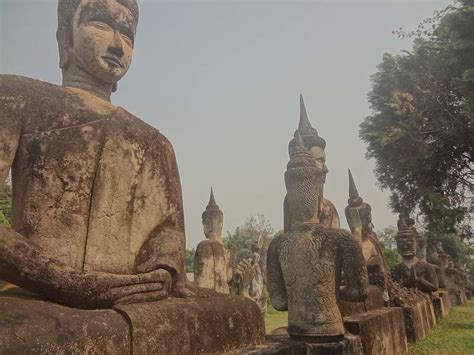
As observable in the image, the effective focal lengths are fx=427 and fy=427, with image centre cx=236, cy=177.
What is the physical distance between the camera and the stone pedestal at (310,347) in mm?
3361

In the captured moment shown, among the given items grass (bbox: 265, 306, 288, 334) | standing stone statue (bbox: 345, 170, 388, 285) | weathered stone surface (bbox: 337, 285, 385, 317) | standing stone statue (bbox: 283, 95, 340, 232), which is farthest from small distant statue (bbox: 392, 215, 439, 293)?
standing stone statue (bbox: 283, 95, 340, 232)

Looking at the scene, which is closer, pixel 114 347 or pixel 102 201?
pixel 114 347

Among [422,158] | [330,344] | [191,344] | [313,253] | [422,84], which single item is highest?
[422,84]

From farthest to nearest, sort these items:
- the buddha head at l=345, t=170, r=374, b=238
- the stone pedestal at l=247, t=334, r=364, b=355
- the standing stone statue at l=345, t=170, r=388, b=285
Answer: the buddha head at l=345, t=170, r=374, b=238
the standing stone statue at l=345, t=170, r=388, b=285
the stone pedestal at l=247, t=334, r=364, b=355

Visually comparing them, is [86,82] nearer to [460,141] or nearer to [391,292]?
[391,292]

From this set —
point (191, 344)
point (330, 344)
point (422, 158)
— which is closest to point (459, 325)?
point (422, 158)

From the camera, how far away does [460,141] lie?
50.1 ft

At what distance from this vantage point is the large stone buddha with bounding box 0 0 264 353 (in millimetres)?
2062

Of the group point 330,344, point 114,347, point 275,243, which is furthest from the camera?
point 275,243

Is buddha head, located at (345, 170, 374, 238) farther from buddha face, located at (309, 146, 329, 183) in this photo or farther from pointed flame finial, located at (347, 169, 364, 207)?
buddha face, located at (309, 146, 329, 183)

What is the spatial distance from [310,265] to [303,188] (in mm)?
777

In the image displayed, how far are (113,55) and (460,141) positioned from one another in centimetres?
1508

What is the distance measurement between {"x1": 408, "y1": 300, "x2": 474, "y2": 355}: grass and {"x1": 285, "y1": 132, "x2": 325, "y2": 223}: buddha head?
482 centimetres

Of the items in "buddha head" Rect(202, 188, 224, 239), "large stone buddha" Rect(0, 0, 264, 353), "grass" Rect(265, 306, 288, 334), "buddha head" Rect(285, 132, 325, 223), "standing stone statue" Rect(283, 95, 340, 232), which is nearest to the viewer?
"large stone buddha" Rect(0, 0, 264, 353)
